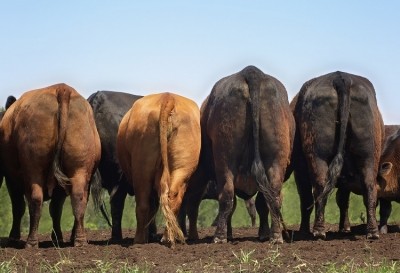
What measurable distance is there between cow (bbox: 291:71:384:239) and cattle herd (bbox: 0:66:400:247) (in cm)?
1

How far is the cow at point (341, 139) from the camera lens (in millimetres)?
12094

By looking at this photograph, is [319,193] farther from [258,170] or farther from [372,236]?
[258,170]

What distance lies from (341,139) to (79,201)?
11.8 feet

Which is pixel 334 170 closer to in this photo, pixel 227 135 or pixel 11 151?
pixel 227 135

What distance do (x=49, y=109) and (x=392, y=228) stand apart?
604 cm

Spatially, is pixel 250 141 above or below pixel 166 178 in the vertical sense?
above

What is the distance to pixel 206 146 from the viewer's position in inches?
492

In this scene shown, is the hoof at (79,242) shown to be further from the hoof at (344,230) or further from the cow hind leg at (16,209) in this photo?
the hoof at (344,230)

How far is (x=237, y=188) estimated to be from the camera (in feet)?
39.6

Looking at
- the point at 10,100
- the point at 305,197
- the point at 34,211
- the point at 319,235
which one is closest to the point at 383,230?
the point at 305,197

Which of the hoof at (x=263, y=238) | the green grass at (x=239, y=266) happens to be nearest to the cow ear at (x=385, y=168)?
the hoof at (x=263, y=238)

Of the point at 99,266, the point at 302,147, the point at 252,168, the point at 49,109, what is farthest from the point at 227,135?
the point at 99,266

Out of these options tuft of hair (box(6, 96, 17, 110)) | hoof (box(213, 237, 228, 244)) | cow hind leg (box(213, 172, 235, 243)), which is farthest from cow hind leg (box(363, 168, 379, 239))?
tuft of hair (box(6, 96, 17, 110))

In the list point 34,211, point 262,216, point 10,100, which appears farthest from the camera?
point 10,100
